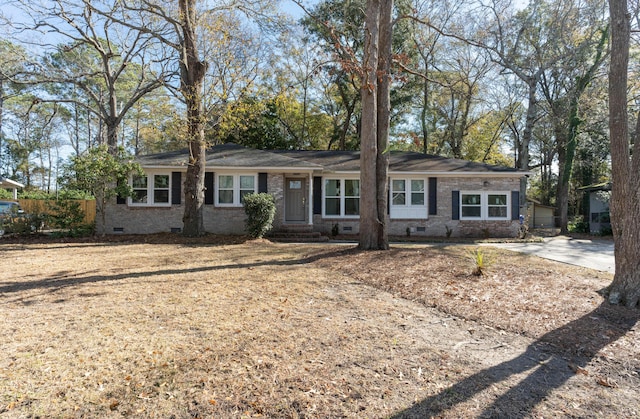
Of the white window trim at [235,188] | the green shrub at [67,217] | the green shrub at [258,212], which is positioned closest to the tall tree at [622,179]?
the green shrub at [258,212]

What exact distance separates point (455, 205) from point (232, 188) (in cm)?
936

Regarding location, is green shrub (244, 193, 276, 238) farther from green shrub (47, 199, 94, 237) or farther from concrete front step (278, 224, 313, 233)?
green shrub (47, 199, 94, 237)

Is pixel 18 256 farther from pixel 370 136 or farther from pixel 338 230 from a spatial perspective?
pixel 338 230

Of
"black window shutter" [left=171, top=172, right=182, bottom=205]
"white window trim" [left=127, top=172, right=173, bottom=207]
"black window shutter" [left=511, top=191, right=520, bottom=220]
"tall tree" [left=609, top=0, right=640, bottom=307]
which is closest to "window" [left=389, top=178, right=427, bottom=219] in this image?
"black window shutter" [left=511, top=191, right=520, bottom=220]

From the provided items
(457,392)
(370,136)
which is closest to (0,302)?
(457,392)

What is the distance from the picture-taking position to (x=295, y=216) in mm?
14492

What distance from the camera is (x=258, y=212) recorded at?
37.9ft

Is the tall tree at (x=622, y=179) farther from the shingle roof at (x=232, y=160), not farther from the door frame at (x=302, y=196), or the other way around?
the door frame at (x=302, y=196)

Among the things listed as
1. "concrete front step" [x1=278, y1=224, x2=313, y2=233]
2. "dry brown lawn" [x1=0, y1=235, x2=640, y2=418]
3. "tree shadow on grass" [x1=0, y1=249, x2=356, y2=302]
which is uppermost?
"concrete front step" [x1=278, y1=224, x2=313, y2=233]

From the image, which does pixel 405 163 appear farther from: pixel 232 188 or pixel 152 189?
pixel 152 189

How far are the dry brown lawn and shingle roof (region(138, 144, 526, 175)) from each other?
747 centimetres

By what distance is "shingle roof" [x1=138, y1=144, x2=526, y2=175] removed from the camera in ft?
43.8

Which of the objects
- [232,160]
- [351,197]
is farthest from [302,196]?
[232,160]

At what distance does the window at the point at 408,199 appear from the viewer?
14656 mm
